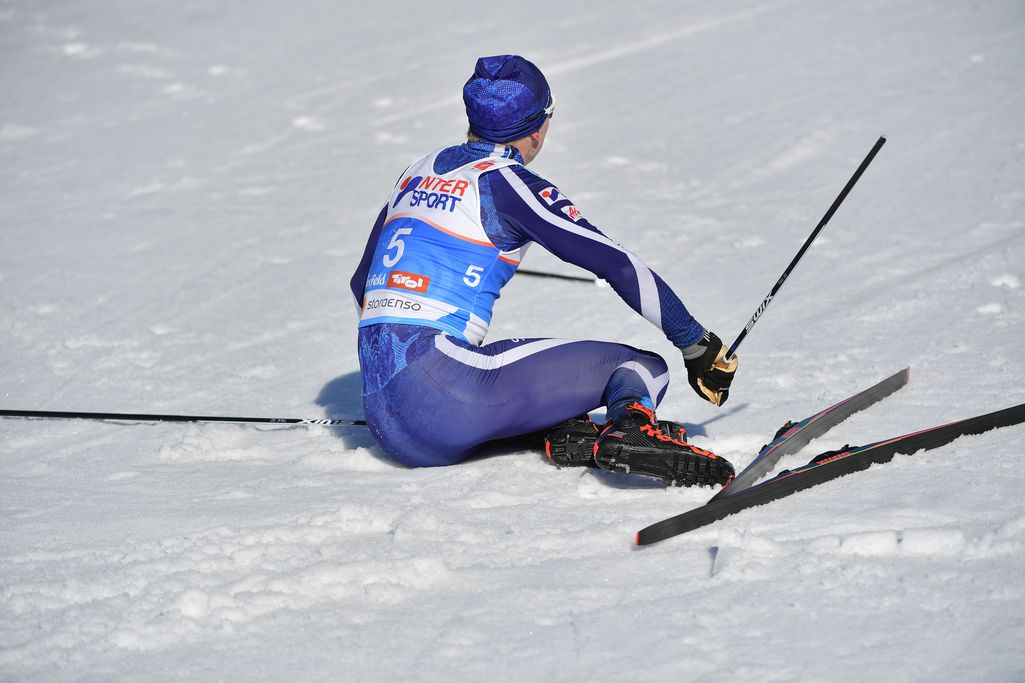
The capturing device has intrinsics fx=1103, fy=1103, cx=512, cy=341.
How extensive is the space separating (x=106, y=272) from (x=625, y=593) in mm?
4789

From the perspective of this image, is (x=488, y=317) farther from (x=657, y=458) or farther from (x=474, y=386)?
(x=657, y=458)

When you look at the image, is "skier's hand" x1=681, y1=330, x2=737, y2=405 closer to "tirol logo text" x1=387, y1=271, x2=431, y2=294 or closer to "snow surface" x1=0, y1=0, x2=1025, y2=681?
"snow surface" x1=0, y1=0, x2=1025, y2=681

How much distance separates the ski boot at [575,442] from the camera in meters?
3.45

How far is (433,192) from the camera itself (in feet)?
11.5

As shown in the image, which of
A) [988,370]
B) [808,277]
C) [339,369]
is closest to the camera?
[988,370]

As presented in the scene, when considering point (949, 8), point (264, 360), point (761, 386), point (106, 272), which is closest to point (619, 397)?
point (761, 386)

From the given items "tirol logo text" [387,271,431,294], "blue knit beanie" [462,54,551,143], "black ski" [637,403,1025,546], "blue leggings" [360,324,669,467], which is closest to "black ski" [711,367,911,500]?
"black ski" [637,403,1025,546]

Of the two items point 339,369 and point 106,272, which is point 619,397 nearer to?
point 339,369

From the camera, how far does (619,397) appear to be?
3.40m

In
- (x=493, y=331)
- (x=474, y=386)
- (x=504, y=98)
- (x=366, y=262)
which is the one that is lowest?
(x=493, y=331)

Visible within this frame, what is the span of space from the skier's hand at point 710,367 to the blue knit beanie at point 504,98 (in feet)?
2.91

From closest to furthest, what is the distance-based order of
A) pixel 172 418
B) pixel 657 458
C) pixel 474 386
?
pixel 657 458
pixel 474 386
pixel 172 418

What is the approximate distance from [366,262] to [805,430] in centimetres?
158

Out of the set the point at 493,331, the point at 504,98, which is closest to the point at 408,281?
the point at 504,98
